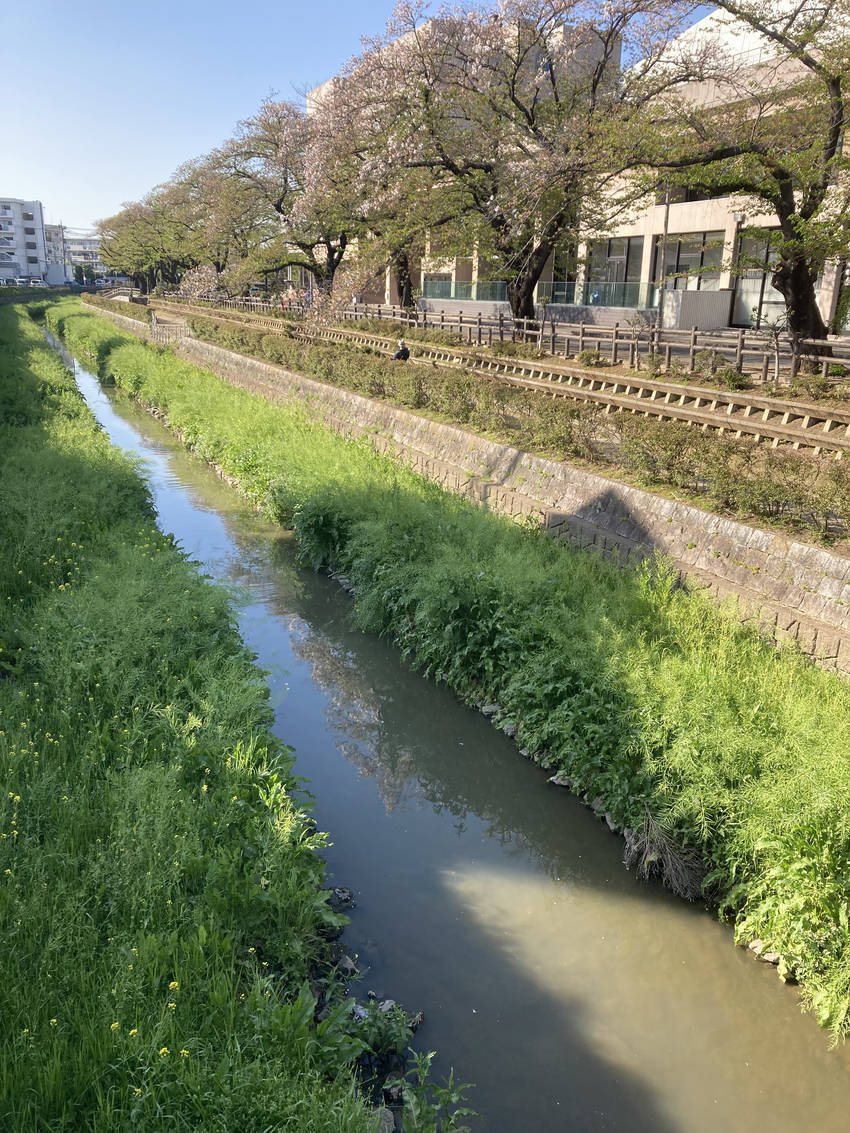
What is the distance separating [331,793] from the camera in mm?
7742

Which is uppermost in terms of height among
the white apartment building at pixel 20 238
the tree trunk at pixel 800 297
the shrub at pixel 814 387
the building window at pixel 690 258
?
the white apartment building at pixel 20 238

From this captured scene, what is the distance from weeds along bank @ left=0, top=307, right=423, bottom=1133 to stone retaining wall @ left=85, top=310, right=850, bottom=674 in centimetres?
506

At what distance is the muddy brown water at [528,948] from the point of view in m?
4.82

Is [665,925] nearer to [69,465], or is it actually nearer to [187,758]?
[187,758]

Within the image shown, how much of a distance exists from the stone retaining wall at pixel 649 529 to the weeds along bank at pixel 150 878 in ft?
16.6

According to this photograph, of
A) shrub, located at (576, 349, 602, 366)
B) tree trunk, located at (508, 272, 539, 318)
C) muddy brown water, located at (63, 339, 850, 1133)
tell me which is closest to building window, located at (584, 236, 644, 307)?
tree trunk, located at (508, 272, 539, 318)

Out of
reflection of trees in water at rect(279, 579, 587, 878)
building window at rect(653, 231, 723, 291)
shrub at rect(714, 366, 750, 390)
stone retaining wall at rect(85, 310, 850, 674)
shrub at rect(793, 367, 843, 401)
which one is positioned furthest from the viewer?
building window at rect(653, 231, 723, 291)

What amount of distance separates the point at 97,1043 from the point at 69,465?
10156mm

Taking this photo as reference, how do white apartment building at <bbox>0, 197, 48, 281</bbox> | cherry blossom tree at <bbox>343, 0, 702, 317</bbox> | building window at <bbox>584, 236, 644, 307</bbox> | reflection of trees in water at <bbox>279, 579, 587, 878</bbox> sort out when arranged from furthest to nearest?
white apartment building at <bbox>0, 197, 48, 281</bbox>
building window at <bbox>584, 236, 644, 307</bbox>
cherry blossom tree at <bbox>343, 0, 702, 317</bbox>
reflection of trees in water at <bbox>279, 579, 587, 878</bbox>

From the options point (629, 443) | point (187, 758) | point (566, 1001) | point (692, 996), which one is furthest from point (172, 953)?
point (629, 443)

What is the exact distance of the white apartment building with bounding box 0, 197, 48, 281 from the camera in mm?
112812

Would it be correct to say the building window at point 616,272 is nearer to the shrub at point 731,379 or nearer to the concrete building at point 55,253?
the shrub at point 731,379

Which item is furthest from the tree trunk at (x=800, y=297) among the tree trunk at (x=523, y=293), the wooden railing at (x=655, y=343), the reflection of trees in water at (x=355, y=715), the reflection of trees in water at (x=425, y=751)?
the reflection of trees in water at (x=355, y=715)

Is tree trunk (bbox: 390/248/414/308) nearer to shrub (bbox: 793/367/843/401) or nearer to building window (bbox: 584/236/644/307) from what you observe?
building window (bbox: 584/236/644/307)
